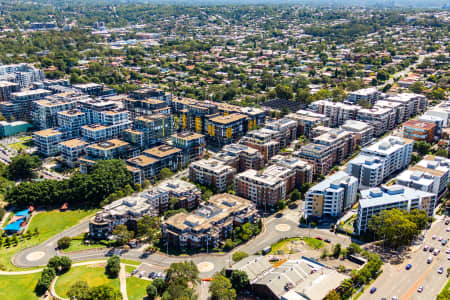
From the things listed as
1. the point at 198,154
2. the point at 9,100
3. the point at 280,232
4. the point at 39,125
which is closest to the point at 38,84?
the point at 9,100

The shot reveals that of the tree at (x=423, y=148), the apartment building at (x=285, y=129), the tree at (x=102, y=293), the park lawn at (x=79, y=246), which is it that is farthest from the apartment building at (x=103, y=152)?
the tree at (x=423, y=148)

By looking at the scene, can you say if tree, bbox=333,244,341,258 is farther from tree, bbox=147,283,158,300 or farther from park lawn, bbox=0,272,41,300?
park lawn, bbox=0,272,41,300

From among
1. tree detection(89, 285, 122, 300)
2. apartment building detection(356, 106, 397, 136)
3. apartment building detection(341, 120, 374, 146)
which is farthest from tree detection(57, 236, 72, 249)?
apartment building detection(356, 106, 397, 136)

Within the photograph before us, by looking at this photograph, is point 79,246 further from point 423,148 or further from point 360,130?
point 423,148

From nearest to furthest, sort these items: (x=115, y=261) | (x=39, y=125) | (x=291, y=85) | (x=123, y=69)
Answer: (x=115, y=261) → (x=39, y=125) → (x=291, y=85) → (x=123, y=69)

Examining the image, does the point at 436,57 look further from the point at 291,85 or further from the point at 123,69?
the point at 123,69

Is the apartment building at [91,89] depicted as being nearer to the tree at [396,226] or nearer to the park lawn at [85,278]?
the park lawn at [85,278]
